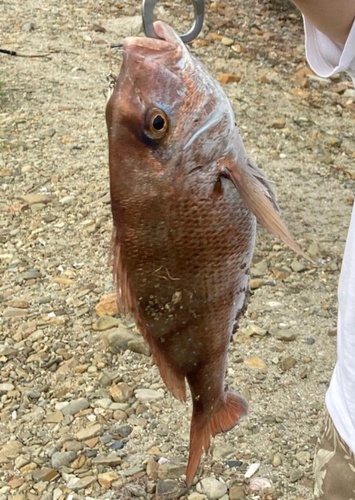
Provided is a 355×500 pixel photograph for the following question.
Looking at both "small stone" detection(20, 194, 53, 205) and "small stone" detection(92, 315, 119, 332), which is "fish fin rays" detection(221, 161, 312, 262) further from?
"small stone" detection(20, 194, 53, 205)

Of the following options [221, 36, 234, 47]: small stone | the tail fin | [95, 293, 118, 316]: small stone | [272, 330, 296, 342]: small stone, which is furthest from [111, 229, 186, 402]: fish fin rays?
[221, 36, 234, 47]: small stone

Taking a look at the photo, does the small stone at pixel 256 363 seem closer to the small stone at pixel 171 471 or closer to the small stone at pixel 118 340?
the small stone at pixel 118 340

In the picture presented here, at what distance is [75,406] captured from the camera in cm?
365

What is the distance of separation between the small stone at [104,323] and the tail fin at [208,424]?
2.28 meters

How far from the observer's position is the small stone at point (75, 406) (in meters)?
3.62

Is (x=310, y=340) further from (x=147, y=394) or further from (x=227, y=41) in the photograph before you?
(x=227, y=41)

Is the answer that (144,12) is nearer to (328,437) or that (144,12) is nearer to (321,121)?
(328,437)

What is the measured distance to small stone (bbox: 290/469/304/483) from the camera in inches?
130

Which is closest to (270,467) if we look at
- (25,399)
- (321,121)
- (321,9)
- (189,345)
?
(25,399)

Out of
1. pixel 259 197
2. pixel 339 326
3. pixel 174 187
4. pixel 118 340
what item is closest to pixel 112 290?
pixel 118 340

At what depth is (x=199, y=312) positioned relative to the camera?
166 cm

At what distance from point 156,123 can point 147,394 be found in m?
2.37

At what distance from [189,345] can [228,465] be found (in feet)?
5.89

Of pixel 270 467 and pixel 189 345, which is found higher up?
pixel 189 345
